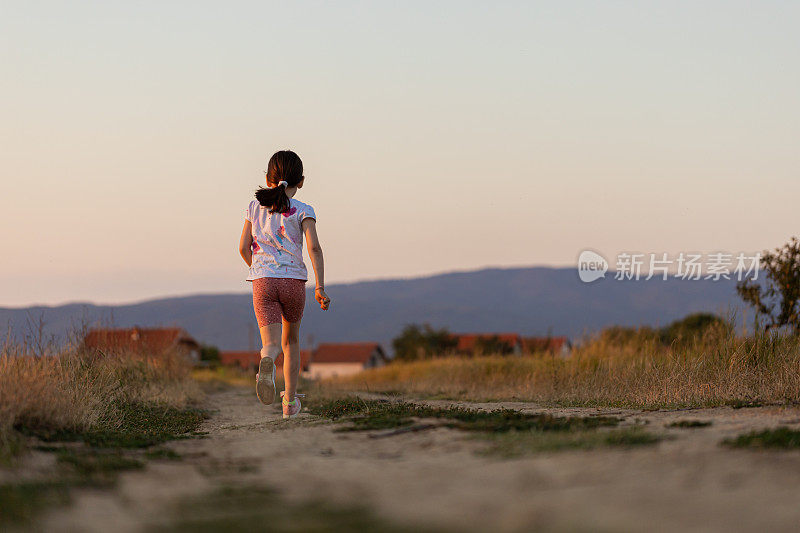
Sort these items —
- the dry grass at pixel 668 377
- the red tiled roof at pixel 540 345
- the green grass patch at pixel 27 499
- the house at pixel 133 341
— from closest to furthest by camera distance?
1. the green grass patch at pixel 27 499
2. the dry grass at pixel 668 377
3. the house at pixel 133 341
4. the red tiled roof at pixel 540 345

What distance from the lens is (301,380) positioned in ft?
61.7

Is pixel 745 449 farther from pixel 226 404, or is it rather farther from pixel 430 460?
pixel 226 404

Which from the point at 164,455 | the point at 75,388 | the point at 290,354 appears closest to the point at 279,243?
the point at 290,354

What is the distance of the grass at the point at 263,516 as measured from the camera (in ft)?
9.85

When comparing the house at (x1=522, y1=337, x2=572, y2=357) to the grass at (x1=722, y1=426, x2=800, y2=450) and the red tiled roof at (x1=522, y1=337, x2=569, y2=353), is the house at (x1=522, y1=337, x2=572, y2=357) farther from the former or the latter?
the grass at (x1=722, y1=426, x2=800, y2=450)

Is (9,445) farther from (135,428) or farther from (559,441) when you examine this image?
(559,441)

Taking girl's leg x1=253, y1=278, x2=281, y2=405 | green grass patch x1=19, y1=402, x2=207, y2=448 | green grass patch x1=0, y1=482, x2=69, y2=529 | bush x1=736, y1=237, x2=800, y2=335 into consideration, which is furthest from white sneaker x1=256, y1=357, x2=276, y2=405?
bush x1=736, y1=237, x2=800, y2=335

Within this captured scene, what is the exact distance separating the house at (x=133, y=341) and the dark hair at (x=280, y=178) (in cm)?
416

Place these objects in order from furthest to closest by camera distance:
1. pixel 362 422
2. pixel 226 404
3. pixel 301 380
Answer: pixel 301 380
pixel 226 404
pixel 362 422

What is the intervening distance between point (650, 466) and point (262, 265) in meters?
5.07

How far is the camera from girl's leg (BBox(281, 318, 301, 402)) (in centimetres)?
824

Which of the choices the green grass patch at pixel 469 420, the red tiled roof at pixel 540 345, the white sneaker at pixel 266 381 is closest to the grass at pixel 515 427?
the green grass patch at pixel 469 420

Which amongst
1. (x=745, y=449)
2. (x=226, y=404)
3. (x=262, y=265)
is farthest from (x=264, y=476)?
(x=226, y=404)

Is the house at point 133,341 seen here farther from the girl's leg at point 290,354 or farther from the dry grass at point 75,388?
the girl's leg at point 290,354
